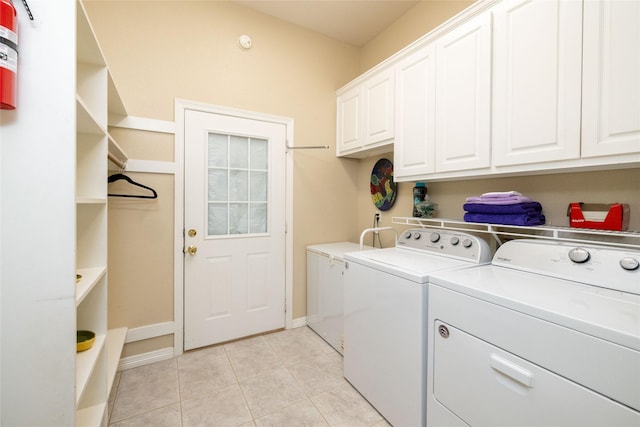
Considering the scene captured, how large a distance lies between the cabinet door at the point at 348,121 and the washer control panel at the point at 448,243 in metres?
1.04

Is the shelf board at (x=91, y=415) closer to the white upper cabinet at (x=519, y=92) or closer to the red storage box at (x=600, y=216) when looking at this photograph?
the white upper cabinet at (x=519, y=92)

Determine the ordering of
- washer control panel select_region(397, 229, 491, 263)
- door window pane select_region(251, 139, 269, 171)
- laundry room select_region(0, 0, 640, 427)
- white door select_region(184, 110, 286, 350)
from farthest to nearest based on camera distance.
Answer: door window pane select_region(251, 139, 269, 171) → white door select_region(184, 110, 286, 350) → washer control panel select_region(397, 229, 491, 263) → laundry room select_region(0, 0, 640, 427)

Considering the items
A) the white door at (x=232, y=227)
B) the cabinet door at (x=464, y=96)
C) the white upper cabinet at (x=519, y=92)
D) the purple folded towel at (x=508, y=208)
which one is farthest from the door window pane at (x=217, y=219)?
the purple folded towel at (x=508, y=208)

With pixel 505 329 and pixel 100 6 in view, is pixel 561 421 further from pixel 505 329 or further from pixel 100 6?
pixel 100 6

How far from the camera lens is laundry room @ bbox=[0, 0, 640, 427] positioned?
88 cm

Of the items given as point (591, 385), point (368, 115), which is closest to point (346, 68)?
point (368, 115)

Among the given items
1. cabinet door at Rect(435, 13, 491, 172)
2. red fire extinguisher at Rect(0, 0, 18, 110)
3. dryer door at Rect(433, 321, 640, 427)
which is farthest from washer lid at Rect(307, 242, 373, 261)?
red fire extinguisher at Rect(0, 0, 18, 110)

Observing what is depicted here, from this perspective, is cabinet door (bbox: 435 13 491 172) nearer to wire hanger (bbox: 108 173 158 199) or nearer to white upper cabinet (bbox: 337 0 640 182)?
white upper cabinet (bbox: 337 0 640 182)

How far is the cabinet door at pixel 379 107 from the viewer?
2.19m

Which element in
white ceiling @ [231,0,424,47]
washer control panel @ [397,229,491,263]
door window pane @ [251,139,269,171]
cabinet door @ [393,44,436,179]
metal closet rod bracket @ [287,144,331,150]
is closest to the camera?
washer control panel @ [397,229,491,263]

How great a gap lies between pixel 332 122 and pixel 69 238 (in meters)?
2.44

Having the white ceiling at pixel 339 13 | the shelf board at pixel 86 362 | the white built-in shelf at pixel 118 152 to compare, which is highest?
the white ceiling at pixel 339 13

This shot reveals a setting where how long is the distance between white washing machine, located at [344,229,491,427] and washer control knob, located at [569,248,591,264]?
0.40 m

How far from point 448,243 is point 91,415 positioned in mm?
2067
